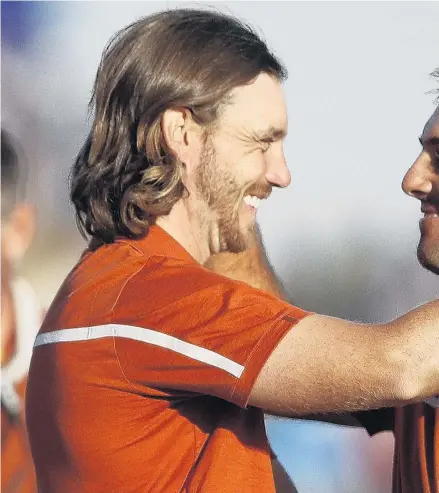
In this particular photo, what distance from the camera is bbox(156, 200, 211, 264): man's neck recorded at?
1453 mm

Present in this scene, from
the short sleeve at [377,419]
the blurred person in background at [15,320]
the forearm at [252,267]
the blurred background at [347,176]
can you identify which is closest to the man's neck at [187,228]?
the forearm at [252,267]

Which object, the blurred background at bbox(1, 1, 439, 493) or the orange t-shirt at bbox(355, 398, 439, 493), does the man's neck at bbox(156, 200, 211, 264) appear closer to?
the orange t-shirt at bbox(355, 398, 439, 493)

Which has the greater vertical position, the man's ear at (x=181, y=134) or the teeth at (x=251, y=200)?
the man's ear at (x=181, y=134)

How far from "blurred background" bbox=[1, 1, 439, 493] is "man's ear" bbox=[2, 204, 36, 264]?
0.74 metres

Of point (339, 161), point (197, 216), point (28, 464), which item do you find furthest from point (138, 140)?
point (28, 464)

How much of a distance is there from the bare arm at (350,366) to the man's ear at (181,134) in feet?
1.40

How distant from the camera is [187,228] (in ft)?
4.87

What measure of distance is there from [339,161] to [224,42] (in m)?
1.04

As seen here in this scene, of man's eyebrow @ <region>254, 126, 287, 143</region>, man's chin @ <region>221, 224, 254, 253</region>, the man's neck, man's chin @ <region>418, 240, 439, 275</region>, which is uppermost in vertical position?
man's eyebrow @ <region>254, 126, 287, 143</region>

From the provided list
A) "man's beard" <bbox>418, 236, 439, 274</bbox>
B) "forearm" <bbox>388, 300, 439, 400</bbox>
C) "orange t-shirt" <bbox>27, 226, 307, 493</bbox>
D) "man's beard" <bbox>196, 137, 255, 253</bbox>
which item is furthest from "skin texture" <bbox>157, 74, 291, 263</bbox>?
"forearm" <bbox>388, 300, 439, 400</bbox>

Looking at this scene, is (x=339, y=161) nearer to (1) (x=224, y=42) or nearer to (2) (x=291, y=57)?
(2) (x=291, y=57)

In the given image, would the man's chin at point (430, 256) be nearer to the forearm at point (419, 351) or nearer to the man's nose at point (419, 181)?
the man's nose at point (419, 181)

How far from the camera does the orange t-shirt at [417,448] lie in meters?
1.34

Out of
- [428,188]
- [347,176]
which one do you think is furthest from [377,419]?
[347,176]
